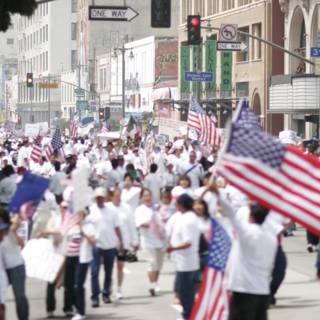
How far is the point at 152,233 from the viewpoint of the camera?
17078 mm

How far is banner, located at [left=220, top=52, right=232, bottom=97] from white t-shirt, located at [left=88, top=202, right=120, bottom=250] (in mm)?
55556

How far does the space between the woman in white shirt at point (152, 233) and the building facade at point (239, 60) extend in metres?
45.1

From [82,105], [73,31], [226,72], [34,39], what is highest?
[73,31]

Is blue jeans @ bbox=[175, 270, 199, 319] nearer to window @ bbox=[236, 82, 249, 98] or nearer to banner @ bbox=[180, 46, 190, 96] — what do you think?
window @ bbox=[236, 82, 249, 98]

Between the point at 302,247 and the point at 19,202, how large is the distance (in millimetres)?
10557

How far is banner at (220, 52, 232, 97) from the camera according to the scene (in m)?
71.3

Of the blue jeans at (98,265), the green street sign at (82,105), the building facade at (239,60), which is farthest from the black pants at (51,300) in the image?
the green street sign at (82,105)

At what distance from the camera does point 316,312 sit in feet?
51.2

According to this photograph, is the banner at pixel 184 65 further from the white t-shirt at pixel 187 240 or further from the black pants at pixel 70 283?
the white t-shirt at pixel 187 240

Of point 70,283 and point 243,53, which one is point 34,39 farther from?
point 70,283

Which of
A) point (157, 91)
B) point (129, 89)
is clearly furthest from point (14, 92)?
point (157, 91)

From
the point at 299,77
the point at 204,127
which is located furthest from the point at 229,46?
the point at 299,77

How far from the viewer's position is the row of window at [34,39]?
457ft

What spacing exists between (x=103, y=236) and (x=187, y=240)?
1.98 metres
